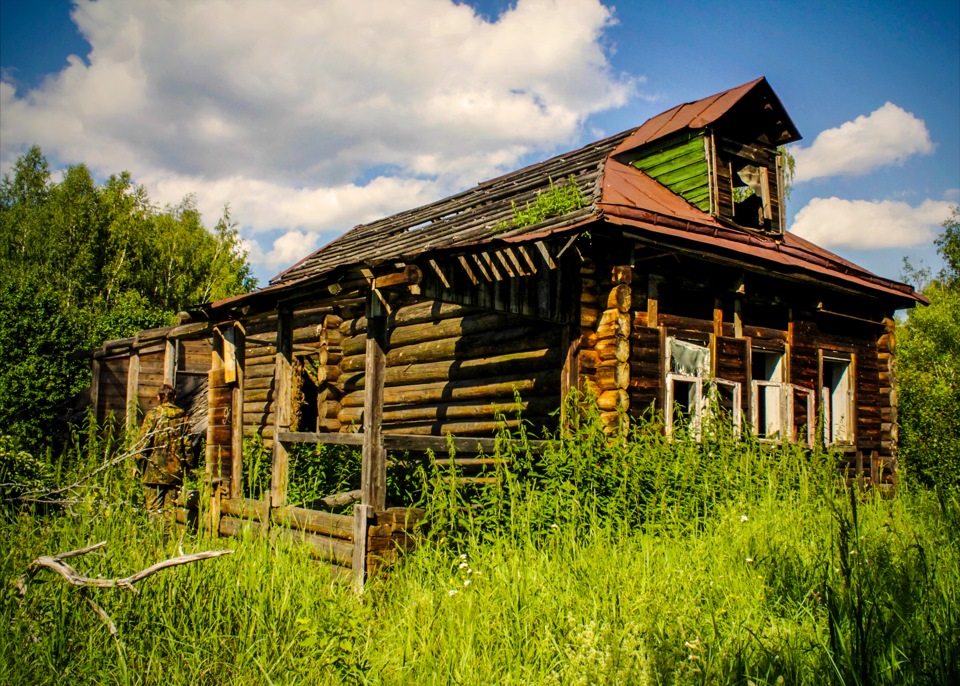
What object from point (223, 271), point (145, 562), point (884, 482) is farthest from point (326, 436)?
point (223, 271)

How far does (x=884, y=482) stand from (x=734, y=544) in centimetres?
837

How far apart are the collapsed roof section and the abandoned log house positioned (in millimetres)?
42

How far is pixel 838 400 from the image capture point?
11.8 m

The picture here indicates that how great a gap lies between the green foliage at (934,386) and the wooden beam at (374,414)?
171 inches

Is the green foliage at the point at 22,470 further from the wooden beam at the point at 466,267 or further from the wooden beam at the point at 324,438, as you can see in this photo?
the wooden beam at the point at 466,267

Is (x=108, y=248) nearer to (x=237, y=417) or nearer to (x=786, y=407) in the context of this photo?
(x=237, y=417)

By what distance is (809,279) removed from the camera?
408 inches

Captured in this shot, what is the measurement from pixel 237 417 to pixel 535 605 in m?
5.78

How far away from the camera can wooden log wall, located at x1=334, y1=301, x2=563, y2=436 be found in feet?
29.6

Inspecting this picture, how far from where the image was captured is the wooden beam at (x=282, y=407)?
7.75m

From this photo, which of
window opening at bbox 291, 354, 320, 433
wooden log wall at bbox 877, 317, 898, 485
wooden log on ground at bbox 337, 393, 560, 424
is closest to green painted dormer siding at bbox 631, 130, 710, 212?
wooden log wall at bbox 877, 317, 898, 485

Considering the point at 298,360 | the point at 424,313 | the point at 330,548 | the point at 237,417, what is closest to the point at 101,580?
the point at 330,548

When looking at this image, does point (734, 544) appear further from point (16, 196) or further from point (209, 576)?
point (16, 196)

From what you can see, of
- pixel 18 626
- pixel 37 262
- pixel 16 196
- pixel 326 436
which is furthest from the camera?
pixel 16 196
